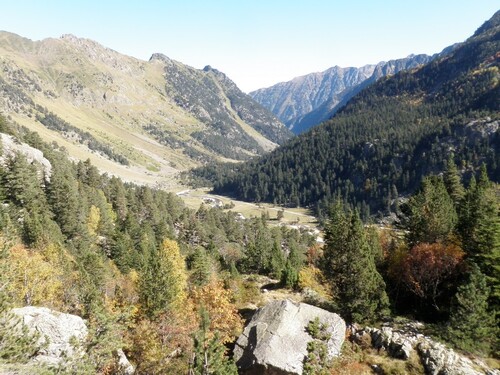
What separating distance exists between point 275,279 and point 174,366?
49753 mm

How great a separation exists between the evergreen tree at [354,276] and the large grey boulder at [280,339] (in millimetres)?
5372

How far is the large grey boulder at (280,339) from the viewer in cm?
3691

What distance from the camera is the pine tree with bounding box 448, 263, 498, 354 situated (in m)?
38.8

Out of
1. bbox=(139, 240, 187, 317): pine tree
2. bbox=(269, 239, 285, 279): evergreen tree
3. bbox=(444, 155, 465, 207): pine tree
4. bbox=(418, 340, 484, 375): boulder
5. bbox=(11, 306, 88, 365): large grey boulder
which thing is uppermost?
bbox=(444, 155, 465, 207): pine tree

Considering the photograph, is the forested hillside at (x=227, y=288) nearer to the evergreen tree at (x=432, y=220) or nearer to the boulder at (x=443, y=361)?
the evergreen tree at (x=432, y=220)

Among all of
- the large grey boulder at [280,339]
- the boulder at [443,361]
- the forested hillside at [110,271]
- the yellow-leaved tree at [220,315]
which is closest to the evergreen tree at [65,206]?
the forested hillside at [110,271]

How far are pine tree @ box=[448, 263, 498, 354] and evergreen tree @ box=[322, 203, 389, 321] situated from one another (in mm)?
8440

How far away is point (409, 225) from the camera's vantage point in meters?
65.4

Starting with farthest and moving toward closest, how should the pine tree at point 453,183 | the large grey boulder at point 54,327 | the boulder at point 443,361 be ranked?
the pine tree at point 453,183 → the boulder at point 443,361 → the large grey boulder at point 54,327

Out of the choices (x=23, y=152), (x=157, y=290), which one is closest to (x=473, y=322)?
(x=157, y=290)

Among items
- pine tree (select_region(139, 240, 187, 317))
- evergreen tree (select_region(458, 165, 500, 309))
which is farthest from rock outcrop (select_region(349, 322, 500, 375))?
pine tree (select_region(139, 240, 187, 317))

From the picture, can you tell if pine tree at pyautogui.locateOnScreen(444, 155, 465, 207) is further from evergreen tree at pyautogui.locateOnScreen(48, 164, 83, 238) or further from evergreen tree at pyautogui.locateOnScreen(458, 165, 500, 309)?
evergreen tree at pyautogui.locateOnScreen(48, 164, 83, 238)

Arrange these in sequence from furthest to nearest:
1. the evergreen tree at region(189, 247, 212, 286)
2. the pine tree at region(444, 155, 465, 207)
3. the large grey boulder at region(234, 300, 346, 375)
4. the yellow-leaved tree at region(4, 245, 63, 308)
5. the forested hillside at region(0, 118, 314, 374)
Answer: the pine tree at region(444, 155, 465, 207) < the evergreen tree at region(189, 247, 212, 286) < the yellow-leaved tree at region(4, 245, 63, 308) < the large grey boulder at region(234, 300, 346, 375) < the forested hillside at region(0, 118, 314, 374)

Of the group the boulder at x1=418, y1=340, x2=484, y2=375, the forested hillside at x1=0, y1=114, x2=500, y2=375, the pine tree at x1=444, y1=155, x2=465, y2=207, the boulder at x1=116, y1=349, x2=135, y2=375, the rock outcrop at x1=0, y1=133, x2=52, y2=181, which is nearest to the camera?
the forested hillside at x1=0, y1=114, x2=500, y2=375
